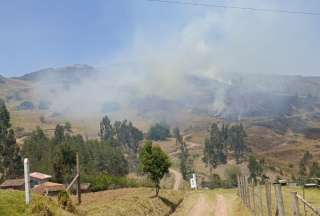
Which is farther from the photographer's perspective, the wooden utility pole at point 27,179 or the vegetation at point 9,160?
the vegetation at point 9,160

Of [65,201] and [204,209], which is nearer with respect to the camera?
[65,201]

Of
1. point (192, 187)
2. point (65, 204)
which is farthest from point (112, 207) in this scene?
point (192, 187)

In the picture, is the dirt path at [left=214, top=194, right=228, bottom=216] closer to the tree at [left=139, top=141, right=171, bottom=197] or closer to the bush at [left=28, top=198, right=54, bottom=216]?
the tree at [left=139, top=141, right=171, bottom=197]

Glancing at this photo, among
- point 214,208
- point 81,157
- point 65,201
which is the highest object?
point 65,201

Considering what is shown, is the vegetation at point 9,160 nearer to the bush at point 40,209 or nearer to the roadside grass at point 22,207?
the roadside grass at point 22,207

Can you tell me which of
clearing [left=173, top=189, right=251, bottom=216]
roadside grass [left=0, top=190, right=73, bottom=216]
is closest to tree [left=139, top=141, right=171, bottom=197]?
clearing [left=173, top=189, right=251, bottom=216]

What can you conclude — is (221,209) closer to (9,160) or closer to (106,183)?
(106,183)

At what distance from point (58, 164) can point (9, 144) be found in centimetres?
2930

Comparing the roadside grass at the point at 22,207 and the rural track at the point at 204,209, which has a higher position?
the roadside grass at the point at 22,207

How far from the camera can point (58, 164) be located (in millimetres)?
108875

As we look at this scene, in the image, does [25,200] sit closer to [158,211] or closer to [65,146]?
[158,211]

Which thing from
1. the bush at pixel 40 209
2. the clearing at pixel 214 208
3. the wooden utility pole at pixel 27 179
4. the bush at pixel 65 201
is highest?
the wooden utility pole at pixel 27 179

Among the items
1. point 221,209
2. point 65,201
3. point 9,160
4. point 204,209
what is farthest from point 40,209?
point 9,160

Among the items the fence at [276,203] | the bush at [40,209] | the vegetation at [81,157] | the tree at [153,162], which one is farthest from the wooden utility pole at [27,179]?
the vegetation at [81,157]
